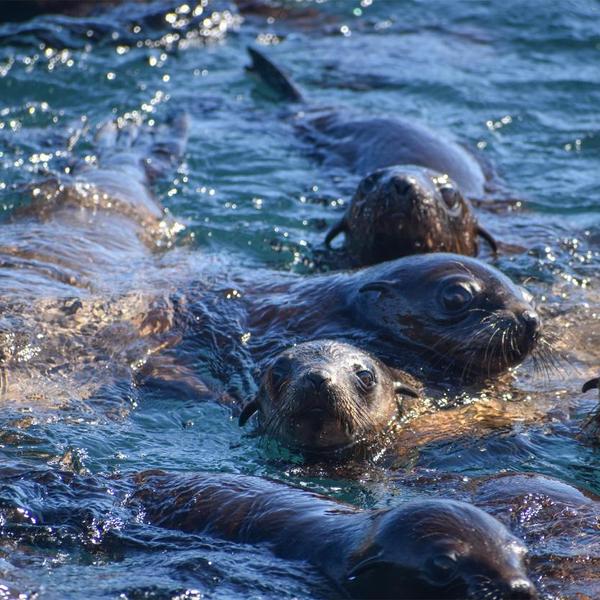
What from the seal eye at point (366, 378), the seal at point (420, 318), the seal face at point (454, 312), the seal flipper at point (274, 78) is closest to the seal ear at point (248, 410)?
the seal eye at point (366, 378)

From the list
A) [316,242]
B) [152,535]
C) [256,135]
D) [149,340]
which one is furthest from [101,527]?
[256,135]

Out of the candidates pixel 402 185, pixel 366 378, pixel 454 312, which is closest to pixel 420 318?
pixel 454 312

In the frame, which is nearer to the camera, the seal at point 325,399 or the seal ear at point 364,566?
the seal ear at point 364,566

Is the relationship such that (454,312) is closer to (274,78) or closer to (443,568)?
(443,568)

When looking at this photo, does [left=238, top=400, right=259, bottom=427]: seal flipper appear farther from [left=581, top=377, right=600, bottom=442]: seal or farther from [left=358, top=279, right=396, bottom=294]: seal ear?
[left=581, top=377, right=600, bottom=442]: seal

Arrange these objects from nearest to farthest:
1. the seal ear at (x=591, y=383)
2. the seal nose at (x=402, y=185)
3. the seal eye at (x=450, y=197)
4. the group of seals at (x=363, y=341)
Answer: the group of seals at (x=363, y=341)
the seal ear at (x=591, y=383)
the seal nose at (x=402, y=185)
the seal eye at (x=450, y=197)

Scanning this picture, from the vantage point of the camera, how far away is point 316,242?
36.9 feet

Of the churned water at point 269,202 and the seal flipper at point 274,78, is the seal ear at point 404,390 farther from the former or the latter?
the seal flipper at point 274,78

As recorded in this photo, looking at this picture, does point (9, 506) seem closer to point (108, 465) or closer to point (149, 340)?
point (108, 465)

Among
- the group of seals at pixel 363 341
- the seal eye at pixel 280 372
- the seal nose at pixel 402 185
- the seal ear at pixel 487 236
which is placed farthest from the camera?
the seal ear at pixel 487 236

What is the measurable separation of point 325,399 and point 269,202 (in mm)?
5258

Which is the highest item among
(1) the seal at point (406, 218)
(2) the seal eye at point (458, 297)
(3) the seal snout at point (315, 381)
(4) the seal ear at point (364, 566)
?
(4) the seal ear at point (364, 566)

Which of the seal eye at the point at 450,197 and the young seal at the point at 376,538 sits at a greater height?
the young seal at the point at 376,538

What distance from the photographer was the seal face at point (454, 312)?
8.49 meters
